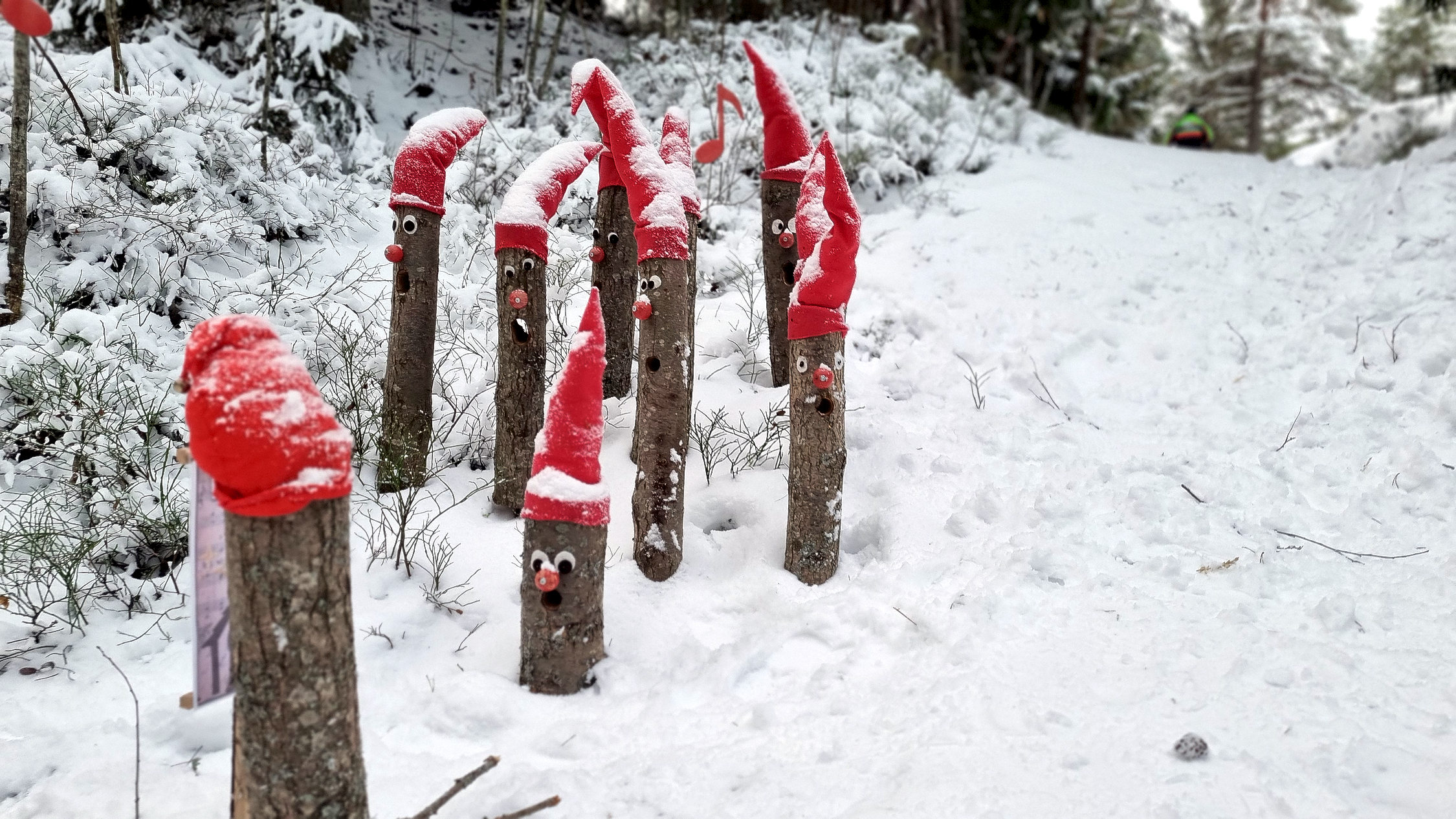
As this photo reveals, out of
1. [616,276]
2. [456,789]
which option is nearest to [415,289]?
[616,276]

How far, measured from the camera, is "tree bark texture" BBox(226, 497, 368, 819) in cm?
169

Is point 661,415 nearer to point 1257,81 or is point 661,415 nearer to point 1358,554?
point 1358,554

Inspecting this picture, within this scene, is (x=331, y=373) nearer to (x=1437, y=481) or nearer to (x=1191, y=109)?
(x=1437, y=481)

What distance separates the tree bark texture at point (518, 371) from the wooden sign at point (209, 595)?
1486mm

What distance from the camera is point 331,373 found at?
12.8ft

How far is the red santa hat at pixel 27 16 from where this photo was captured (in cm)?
188

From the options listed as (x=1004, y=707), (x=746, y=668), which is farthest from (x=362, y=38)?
(x=1004, y=707)

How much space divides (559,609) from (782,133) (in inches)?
95.4

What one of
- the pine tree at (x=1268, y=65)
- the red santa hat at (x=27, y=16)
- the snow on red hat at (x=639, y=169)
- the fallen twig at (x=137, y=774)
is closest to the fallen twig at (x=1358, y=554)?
the snow on red hat at (x=639, y=169)

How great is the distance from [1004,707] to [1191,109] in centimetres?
1372

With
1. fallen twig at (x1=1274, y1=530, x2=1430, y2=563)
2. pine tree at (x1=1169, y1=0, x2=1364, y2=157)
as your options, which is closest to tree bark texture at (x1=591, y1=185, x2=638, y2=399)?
fallen twig at (x1=1274, y1=530, x2=1430, y2=563)

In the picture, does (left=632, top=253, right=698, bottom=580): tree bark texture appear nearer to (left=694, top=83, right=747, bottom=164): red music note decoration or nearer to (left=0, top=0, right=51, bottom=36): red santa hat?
(left=694, top=83, right=747, bottom=164): red music note decoration

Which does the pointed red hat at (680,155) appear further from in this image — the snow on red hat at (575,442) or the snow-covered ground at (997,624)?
the snow-covered ground at (997,624)

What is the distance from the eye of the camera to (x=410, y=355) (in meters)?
3.41
